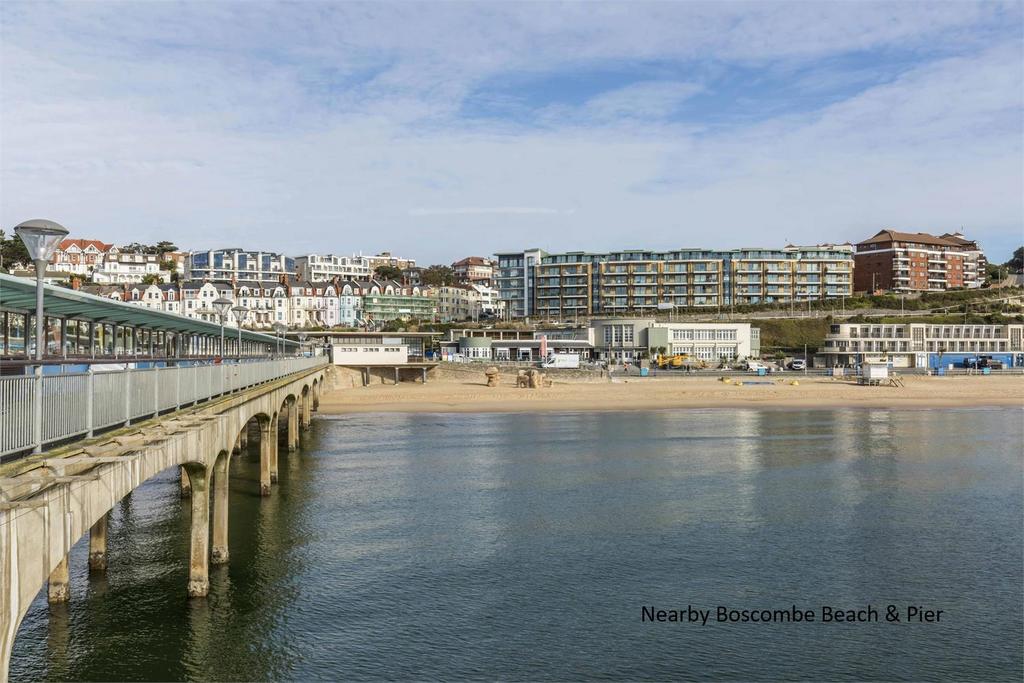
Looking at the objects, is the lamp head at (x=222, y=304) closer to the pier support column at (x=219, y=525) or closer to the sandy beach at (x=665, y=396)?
the pier support column at (x=219, y=525)

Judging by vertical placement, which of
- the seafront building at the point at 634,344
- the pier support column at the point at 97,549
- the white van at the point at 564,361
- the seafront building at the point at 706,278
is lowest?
the pier support column at the point at 97,549

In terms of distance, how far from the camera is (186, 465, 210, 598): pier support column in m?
20.1

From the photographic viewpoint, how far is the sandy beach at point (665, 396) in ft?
266

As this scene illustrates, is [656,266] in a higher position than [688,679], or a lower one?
higher

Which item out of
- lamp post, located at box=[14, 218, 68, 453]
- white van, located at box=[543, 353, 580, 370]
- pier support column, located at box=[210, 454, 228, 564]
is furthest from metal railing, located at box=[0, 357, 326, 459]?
white van, located at box=[543, 353, 580, 370]

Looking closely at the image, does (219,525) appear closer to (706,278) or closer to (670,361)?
(670,361)

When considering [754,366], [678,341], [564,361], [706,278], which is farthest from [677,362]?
[706,278]

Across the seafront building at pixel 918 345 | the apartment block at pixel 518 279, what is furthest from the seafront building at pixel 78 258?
the seafront building at pixel 918 345

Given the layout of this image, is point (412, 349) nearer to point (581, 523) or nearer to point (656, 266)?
point (656, 266)

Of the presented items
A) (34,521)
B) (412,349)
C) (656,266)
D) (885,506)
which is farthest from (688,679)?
(656,266)

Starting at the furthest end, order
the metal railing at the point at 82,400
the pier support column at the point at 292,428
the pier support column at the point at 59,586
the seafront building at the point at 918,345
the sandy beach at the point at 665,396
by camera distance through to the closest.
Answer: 1. the seafront building at the point at 918,345
2. the sandy beach at the point at 665,396
3. the pier support column at the point at 292,428
4. the pier support column at the point at 59,586
5. the metal railing at the point at 82,400

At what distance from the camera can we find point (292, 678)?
17.1m

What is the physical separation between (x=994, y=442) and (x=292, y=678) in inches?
1917

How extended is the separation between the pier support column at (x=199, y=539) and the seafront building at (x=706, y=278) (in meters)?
161
